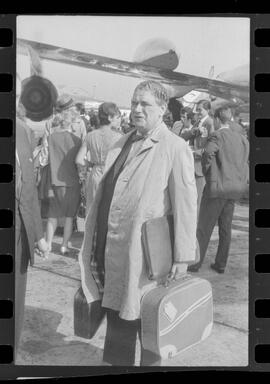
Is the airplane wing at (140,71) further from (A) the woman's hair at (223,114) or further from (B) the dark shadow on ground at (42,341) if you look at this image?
(B) the dark shadow on ground at (42,341)

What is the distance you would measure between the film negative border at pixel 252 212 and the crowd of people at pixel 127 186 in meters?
0.07

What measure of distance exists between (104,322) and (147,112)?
1.52 meters

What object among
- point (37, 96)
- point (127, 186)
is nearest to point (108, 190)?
point (127, 186)

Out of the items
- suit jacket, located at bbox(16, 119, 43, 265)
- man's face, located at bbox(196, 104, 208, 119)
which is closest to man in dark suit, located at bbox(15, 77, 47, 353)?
suit jacket, located at bbox(16, 119, 43, 265)

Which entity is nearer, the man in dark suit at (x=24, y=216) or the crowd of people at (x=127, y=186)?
the crowd of people at (x=127, y=186)

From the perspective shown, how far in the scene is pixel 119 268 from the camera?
4.39 meters

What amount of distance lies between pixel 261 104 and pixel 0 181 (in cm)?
193

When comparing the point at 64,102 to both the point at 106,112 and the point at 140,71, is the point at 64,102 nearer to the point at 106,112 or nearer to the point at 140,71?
the point at 106,112

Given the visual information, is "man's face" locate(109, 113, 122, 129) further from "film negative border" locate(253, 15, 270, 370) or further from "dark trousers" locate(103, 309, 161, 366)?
"dark trousers" locate(103, 309, 161, 366)

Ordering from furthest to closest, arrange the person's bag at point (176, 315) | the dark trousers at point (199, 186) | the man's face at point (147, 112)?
the dark trousers at point (199, 186)
the man's face at point (147, 112)
the person's bag at point (176, 315)

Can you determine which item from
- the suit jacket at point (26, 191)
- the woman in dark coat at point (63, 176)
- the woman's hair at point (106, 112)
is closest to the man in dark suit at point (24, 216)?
the suit jacket at point (26, 191)

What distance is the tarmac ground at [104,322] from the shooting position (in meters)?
4.50

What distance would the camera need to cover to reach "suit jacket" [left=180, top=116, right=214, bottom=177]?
14.6ft

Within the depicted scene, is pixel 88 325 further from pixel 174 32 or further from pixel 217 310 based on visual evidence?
pixel 174 32
